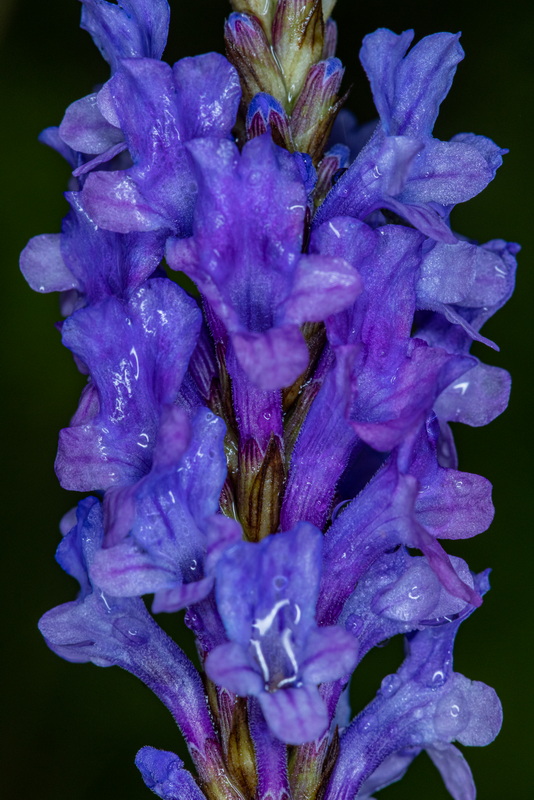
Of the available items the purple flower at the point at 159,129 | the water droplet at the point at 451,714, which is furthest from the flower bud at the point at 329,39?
the water droplet at the point at 451,714

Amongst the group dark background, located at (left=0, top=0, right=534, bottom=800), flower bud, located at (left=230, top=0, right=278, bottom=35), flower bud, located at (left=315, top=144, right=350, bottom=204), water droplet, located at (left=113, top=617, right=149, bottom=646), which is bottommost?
dark background, located at (left=0, top=0, right=534, bottom=800)

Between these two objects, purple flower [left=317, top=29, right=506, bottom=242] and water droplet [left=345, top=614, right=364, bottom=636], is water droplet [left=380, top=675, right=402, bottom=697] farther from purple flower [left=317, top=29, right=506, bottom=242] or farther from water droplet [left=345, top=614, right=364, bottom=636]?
purple flower [left=317, top=29, right=506, bottom=242]

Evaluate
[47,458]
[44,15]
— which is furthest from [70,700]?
[44,15]

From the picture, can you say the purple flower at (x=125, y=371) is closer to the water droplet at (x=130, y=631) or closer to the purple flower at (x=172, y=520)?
the purple flower at (x=172, y=520)

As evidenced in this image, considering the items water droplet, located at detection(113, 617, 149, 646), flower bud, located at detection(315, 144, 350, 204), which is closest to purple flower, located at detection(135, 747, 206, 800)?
water droplet, located at detection(113, 617, 149, 646)

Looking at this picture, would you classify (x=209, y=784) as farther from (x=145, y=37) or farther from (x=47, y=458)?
(x=47, y=458)
